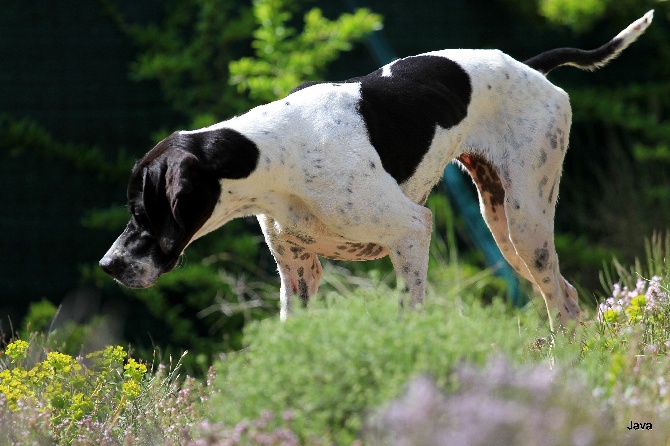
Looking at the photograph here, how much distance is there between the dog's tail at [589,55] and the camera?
17.0 ft

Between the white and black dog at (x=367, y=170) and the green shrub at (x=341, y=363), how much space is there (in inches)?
31.8

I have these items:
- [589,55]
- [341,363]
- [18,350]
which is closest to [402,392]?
[341,363]

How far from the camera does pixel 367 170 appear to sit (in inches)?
164

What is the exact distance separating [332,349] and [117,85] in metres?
5.48

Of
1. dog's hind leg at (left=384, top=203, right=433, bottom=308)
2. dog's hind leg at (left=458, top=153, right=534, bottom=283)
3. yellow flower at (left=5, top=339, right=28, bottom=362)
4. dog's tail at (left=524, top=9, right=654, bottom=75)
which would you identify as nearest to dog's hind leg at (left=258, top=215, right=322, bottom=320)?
dog's hind leg at (left=384, top=203, right=433, bottom=308)

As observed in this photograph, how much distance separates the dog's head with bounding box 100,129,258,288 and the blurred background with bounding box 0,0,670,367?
2941 millimetres

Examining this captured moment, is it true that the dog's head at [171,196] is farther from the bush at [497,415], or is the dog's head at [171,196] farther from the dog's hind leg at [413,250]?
the bush at [497,415]

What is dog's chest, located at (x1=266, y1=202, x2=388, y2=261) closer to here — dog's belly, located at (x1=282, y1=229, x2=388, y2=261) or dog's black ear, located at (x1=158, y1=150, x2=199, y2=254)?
dog's belly, located at (x1=282, y1=229, x2=388, y2=261)

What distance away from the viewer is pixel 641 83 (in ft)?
29.7

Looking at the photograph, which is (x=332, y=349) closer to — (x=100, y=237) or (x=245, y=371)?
(x=245, y=371)

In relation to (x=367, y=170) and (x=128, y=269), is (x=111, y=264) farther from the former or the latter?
(x=367, y=170)

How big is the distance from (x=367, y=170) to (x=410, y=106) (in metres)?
0.52

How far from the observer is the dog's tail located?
204 inches

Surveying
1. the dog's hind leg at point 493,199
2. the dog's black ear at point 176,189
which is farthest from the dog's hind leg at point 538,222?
the dog's black ear at point 176,189
